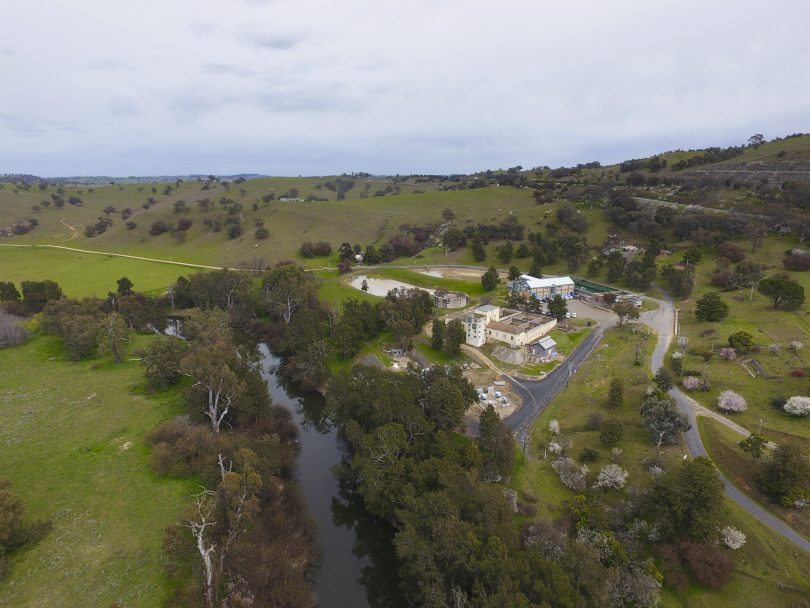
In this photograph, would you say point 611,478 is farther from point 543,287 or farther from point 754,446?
point 543,287

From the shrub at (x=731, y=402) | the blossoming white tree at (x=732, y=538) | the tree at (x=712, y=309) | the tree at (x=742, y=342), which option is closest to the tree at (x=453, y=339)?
the shrub at (x=731, y=402)

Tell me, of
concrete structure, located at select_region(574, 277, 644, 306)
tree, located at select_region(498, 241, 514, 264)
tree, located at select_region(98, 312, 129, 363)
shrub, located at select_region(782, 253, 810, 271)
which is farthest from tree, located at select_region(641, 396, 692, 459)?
tree, located at select_region(498, 241, 514, 264)

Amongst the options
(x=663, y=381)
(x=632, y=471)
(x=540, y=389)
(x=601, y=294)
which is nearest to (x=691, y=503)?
(x=632, y=471)

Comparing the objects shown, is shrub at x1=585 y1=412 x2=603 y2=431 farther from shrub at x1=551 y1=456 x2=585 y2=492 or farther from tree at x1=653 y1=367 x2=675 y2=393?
tree at x1=653 y1=367 x2=675 y2=393

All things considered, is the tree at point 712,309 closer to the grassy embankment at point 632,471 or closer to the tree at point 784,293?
the tree at point 784,293

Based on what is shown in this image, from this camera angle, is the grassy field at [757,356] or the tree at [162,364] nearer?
the grassy field at [757,356]

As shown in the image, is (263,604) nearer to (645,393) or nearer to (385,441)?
(385,441)

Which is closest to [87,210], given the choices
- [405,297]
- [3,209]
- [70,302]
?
[3,209]
